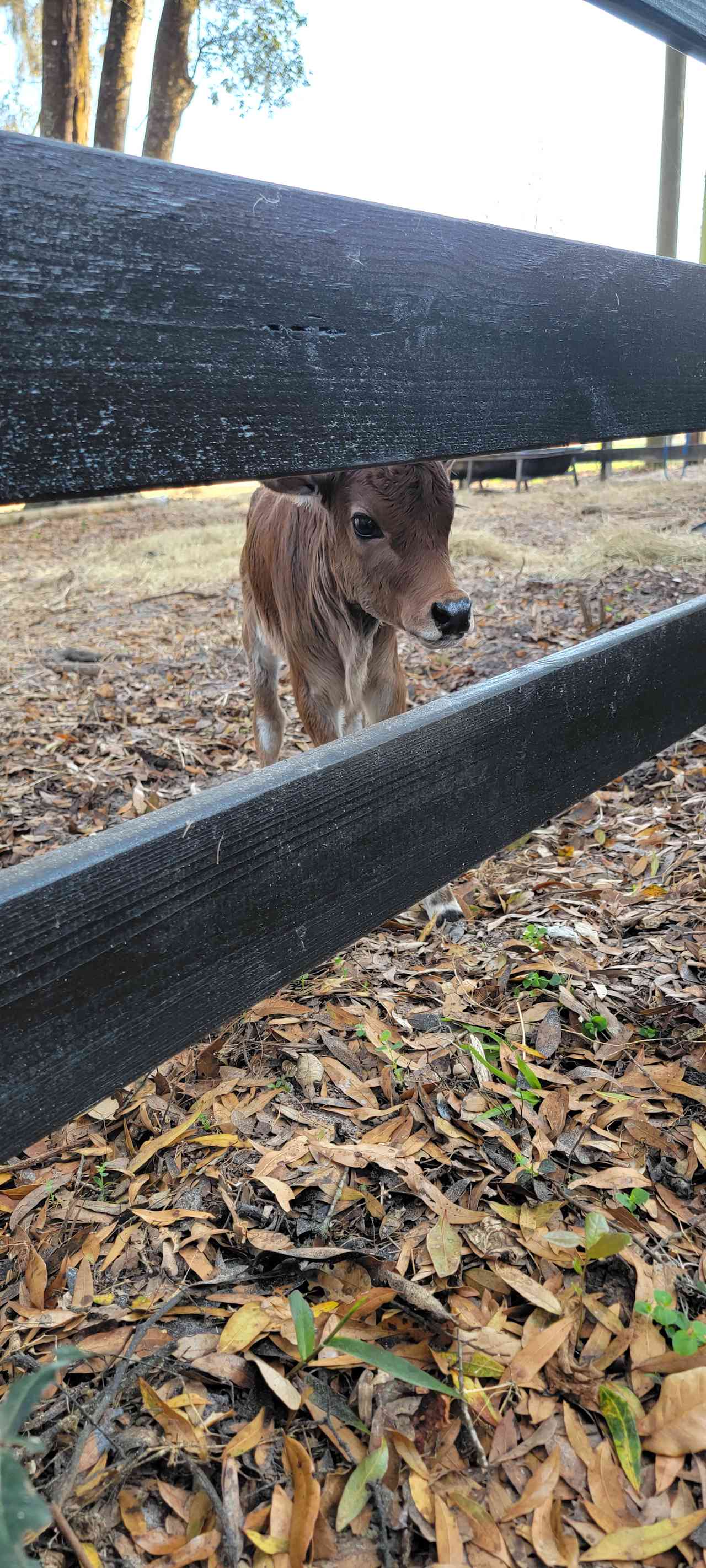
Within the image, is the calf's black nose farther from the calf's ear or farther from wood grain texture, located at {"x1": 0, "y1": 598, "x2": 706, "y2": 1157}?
wood grain texture, located at {"x1": 0, "y1": 598, "x2": 706, "y2": 1157}

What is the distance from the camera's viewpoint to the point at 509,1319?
155 cm

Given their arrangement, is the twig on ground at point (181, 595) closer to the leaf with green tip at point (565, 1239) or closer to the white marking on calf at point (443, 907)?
the white marking on calf at point (443, 907)

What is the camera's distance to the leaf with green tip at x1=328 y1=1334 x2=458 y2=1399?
1.29 metres

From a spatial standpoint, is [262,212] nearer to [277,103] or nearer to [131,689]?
[131,689]

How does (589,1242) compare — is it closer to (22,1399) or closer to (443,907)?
(22,1399)

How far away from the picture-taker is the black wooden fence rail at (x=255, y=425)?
1.01 metres

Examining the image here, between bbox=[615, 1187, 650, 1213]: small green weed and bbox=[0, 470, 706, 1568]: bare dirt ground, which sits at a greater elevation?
bbox=[615, 1187, 650, 1213]: small green weed

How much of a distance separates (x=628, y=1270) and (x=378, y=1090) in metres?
0.75

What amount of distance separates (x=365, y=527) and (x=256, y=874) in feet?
7.11

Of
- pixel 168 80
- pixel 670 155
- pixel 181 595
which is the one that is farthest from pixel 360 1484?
pixel 670 155

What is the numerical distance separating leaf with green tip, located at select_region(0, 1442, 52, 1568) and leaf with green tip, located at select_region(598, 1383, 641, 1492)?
2.92 feet

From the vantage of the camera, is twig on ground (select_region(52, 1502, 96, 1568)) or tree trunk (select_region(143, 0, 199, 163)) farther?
tree trunk (select_region(143, 0, 199, 163))

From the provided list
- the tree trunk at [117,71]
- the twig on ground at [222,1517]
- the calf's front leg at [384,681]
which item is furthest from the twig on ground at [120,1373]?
the tree trunk at [117,71]

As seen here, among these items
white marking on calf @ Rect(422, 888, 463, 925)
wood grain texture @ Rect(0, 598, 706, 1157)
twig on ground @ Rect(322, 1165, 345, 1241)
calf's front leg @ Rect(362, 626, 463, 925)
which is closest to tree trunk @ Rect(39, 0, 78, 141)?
calf's front leg @ Rect(362, 626, 463, 925)
